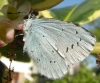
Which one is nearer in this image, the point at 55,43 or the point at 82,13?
the point at 55,43

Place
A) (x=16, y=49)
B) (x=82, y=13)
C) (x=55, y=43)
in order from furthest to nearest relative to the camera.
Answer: (x=82, y=13)
(x=16, y=49)
(x=55, y=43)

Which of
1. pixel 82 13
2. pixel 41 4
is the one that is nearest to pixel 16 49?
pixel 41 4

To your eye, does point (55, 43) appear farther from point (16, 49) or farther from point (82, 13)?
point (82, 13)

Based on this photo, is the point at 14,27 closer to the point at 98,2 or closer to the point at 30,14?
the point at 30,14

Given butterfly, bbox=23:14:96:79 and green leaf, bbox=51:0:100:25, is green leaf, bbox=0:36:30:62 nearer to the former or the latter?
butterfly, bbox=23:14:96:79

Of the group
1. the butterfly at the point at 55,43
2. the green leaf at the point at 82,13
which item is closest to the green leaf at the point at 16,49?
the butterfly at the point at 55,43

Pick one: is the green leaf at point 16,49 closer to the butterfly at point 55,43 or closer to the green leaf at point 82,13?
the butterfly at point 55,43

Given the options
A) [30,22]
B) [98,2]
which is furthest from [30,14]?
[98,2]
